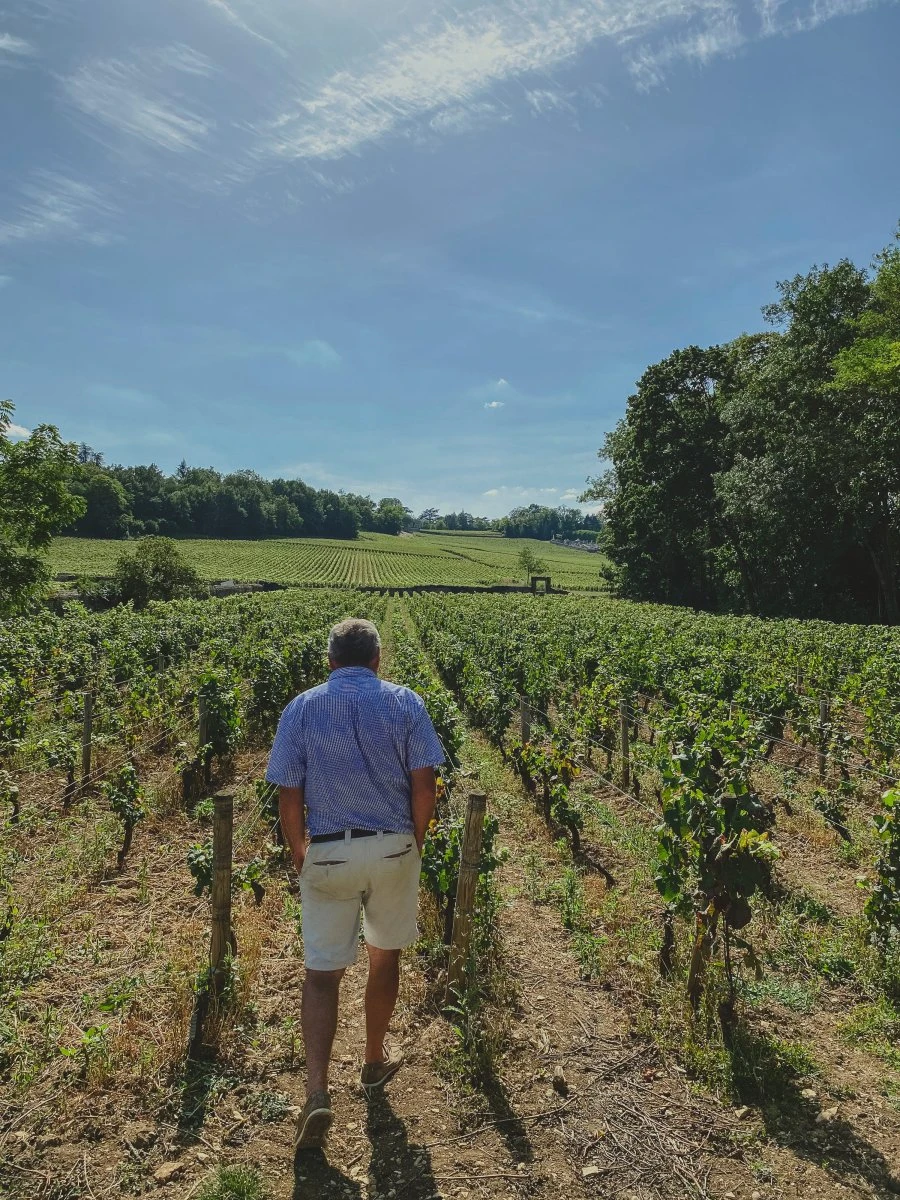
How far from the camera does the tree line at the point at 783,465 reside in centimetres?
2744

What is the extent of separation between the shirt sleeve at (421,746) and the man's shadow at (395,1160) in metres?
1.79

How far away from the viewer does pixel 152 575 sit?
→ 31953 millimetres

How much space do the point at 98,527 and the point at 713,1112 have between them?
10157 cm

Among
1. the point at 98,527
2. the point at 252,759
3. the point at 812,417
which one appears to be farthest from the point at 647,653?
the point at 98,527

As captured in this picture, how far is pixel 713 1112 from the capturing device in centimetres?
347

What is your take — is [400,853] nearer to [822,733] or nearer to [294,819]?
[294,819]

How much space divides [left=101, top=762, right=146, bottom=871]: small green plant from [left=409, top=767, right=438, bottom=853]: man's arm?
419 cm

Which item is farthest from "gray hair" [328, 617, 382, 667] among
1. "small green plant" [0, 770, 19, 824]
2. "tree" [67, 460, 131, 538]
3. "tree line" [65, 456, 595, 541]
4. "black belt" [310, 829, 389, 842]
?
"tree" [67, 460, 131, 538]

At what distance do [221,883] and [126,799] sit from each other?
2868 millimetres

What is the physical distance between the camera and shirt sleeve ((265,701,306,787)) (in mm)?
3268

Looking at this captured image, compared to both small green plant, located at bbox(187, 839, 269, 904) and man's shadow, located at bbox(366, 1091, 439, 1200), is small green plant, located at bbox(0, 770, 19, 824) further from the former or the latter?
man's shadow, located at bbox(366, 1091, 439, 1200)

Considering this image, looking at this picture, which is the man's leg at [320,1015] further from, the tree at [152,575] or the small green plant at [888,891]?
the tree at [152,575]

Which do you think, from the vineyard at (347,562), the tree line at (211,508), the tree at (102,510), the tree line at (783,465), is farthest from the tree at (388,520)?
the tree line at (783,465)

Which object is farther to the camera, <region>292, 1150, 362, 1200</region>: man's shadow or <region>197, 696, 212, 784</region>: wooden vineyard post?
<region>197, 696, 212, 784</region>: wooden vineyard post
